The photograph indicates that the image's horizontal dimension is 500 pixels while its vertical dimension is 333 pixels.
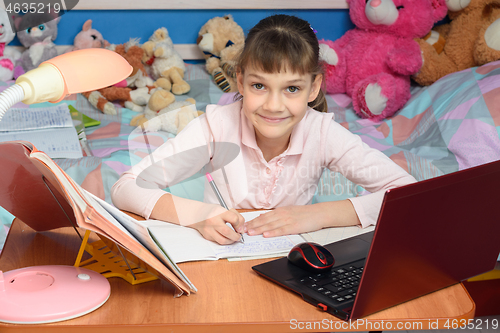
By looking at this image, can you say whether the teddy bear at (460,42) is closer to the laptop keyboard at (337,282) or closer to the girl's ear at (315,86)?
the girl's ear at (315,86)

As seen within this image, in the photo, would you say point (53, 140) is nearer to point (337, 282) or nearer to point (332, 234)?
point (332, 234)

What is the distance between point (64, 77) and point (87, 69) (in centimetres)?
3

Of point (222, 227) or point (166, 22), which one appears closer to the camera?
point (222, 227)

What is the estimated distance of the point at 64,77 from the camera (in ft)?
1.74

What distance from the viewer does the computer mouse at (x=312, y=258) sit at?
66 centimetres

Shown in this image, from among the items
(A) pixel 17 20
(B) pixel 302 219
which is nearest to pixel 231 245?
(B) pixel 302 219

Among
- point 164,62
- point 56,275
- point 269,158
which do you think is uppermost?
point 56,275

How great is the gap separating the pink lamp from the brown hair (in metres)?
0.44

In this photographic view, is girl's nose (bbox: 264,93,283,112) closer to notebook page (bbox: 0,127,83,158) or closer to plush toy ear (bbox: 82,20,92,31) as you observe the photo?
notebook page (bbox: 0,127,83,158)

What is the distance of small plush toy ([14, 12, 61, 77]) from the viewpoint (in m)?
2.10

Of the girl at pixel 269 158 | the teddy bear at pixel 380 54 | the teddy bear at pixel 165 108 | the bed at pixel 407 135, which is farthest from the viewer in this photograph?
the teddy bear at pixel 380 54

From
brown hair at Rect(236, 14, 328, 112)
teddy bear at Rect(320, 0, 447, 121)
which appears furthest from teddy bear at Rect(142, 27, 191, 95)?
brown hair at Rect(236, 14, 328, 112)

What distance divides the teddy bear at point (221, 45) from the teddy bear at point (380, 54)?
421mm

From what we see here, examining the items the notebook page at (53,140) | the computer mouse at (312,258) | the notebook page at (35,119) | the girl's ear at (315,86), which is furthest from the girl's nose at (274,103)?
the notebook page at (35,119)
